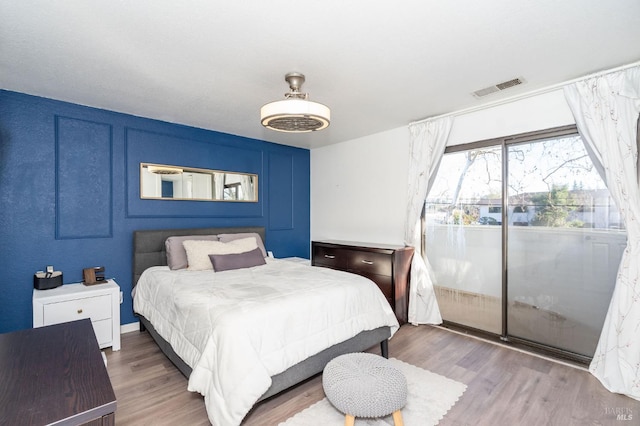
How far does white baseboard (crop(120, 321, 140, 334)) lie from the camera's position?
3.40 metres

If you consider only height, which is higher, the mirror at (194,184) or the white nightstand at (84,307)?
the mirror at (194,184)

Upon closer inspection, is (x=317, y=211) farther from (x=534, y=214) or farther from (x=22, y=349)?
(x=22, y=349)

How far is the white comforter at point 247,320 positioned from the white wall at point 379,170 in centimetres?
162

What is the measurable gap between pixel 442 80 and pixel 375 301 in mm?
2038

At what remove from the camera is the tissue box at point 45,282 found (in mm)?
2773

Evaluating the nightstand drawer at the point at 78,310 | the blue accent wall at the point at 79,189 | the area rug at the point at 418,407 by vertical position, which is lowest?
the area rug at the point at 418,407

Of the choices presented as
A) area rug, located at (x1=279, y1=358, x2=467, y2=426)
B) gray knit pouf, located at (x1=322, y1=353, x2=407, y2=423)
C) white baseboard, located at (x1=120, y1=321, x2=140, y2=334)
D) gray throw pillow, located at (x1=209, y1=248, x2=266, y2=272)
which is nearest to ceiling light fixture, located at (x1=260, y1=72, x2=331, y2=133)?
gray throw pillow, located at (x1=209, y1=248, x2=266, y2=272)

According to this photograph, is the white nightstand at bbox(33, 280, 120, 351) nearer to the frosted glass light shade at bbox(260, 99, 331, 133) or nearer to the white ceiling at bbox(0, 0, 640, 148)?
the white ceiling at bbox(0, 0, 640, 148)

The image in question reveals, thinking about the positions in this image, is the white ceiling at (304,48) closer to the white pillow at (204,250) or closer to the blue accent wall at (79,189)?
the blue accent wall at (79,189)

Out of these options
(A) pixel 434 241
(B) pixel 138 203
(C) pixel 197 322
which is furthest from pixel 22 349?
(A) pixel 434 241

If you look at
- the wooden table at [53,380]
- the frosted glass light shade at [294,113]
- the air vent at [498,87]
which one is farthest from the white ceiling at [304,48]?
the wooden table at [53,380]

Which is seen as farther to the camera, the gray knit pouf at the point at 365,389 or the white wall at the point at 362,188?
the white wall at the point at 362,188

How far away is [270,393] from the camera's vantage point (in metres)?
1.90

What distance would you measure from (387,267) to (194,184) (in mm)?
2718
